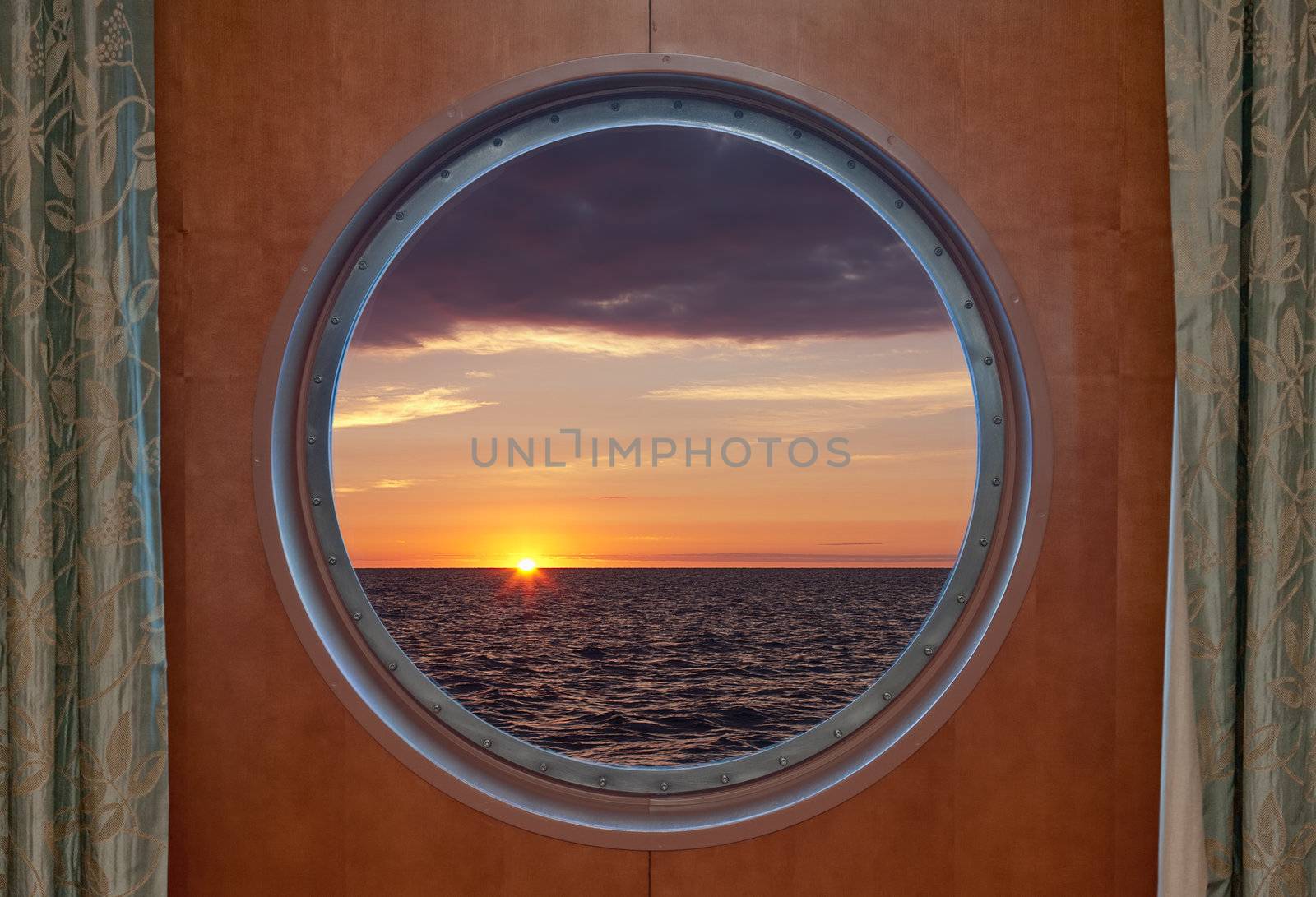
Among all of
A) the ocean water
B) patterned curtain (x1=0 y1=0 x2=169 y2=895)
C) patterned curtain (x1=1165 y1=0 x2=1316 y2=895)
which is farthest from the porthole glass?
patterned curtain (x1=1165 y1=0 x2=1316 y2=895)

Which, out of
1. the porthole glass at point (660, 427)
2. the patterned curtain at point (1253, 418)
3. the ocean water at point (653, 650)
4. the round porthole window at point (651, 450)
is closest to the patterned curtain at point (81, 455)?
the round porthole window at point (651, 450)

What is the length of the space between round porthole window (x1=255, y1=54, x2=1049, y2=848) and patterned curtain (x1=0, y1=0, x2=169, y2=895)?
0.19 m

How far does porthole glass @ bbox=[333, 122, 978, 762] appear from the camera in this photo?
474 inches

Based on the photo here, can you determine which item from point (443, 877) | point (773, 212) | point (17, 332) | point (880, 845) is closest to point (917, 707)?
point (880, 845)

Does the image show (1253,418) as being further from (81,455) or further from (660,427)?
(660,427)

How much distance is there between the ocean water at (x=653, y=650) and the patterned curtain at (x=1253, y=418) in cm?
1500

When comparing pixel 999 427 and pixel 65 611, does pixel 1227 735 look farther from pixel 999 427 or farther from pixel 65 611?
pixel 65 611

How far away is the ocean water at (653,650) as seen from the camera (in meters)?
17.0

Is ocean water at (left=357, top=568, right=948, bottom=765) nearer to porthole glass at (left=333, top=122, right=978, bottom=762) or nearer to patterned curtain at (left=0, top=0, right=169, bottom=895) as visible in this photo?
porthole glass at (left=333, top=122, right=978, bottom=762)

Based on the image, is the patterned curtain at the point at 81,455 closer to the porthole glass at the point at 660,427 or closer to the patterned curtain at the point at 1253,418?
the patterned curtain at the point at 1253,418

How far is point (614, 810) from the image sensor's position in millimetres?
1330

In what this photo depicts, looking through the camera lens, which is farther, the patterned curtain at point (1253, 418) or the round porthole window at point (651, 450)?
the round porthole window at point (651, 450)

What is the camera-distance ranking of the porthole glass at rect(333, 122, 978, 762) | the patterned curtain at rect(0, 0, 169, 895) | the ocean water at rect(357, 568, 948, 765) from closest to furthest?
the patterned curtain at rect(0, 0, 169, 895), the porthole glass at rect(333, 122, 978, 762), the ocean water at rect(357, 568, 948, 765)

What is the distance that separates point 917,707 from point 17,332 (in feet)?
4.51
